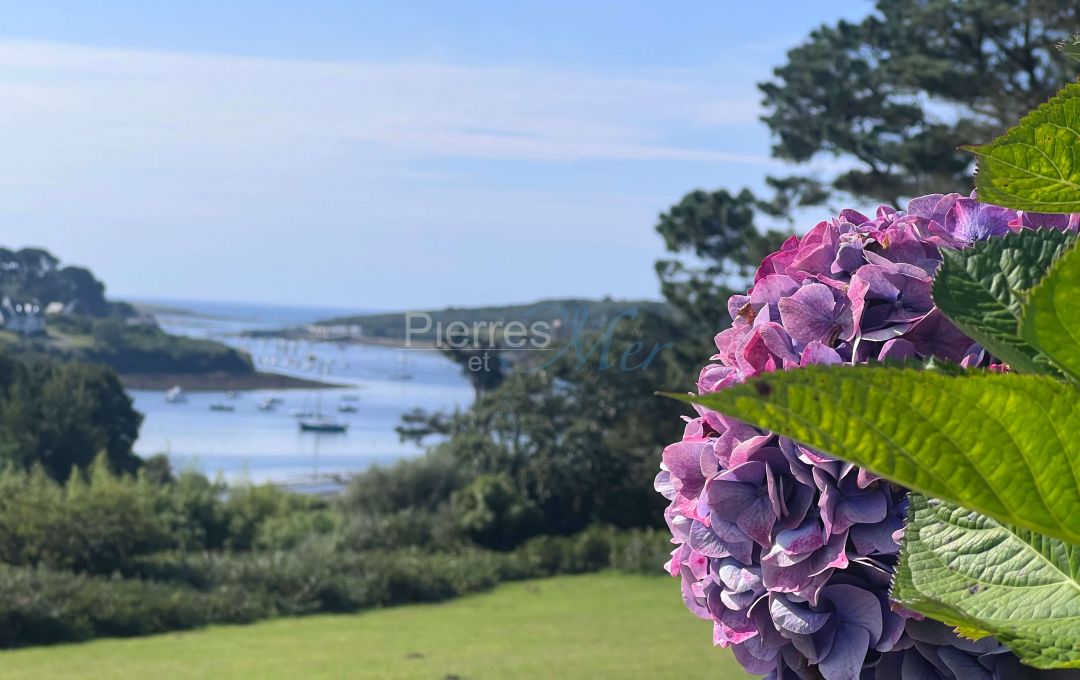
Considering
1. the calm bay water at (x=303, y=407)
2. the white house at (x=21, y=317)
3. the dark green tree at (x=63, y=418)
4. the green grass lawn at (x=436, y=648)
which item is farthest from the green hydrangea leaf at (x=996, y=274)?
the white house at (x=21, y=317)

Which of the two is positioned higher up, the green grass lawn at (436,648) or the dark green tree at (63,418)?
the dark green tree at (63,418)

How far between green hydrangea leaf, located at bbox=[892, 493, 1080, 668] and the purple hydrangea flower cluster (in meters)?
0.26

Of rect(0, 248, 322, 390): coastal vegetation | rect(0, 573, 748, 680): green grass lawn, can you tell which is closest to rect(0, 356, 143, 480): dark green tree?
rect(0, 248, 322, 390): coastal vegetation

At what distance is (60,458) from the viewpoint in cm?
1077

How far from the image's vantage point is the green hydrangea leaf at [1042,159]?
0.44m

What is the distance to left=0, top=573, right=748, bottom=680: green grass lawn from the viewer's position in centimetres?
544

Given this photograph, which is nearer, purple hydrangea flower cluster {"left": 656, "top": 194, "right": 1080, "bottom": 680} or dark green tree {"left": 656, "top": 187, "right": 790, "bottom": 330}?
purple hydrangea flower cluster {"left": 656, "top": 194, "right": 1080, "bottom": 680}

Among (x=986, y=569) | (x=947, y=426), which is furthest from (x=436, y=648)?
(x=947, y=426)

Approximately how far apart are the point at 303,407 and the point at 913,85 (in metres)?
12.2

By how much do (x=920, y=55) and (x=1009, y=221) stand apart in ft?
31.6

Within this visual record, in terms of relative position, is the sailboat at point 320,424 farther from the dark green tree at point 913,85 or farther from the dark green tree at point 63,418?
the dark green tree at point 913,85

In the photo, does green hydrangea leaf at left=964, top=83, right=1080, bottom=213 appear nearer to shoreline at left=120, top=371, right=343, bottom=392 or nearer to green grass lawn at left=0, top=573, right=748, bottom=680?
green grass lawn at left=0, top=573, right=748, bottom=680

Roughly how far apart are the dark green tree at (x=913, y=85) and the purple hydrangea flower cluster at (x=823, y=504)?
7.81m

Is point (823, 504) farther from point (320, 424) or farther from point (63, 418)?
point (320, 424)
